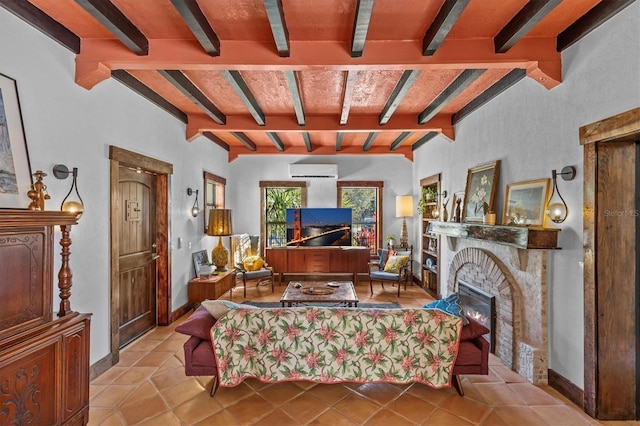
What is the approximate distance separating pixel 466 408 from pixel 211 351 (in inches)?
81.9

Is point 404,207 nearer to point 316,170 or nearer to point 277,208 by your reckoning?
point 316,170

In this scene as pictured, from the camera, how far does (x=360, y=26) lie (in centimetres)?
217

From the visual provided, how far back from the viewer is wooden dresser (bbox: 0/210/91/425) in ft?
5.36

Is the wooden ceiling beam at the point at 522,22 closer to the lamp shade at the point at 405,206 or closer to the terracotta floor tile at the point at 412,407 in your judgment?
the terracotta floor tile at the point at 412,407

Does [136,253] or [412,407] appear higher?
[136,253]

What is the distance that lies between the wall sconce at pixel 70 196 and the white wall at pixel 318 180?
4352mm

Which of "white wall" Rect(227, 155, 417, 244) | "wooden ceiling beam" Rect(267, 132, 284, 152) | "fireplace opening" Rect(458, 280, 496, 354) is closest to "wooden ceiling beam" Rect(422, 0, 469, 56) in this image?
"fireplace opening" Rect(458, 280, 496, 354)

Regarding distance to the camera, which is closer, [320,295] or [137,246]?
[137,246]

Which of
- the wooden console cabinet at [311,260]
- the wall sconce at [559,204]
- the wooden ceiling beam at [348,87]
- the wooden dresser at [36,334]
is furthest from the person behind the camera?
the wooden console cabinet at [311,260]

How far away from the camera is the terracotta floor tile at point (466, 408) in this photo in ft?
7.48

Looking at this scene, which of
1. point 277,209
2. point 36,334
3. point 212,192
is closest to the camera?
point 36,334

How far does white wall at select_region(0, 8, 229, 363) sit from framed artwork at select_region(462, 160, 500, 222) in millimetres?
4128

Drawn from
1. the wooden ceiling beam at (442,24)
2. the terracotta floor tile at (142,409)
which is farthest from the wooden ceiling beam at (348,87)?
the terracotta floor tile at (142,409)

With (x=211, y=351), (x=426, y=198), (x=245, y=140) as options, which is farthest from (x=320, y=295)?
(x=245, y=140)
